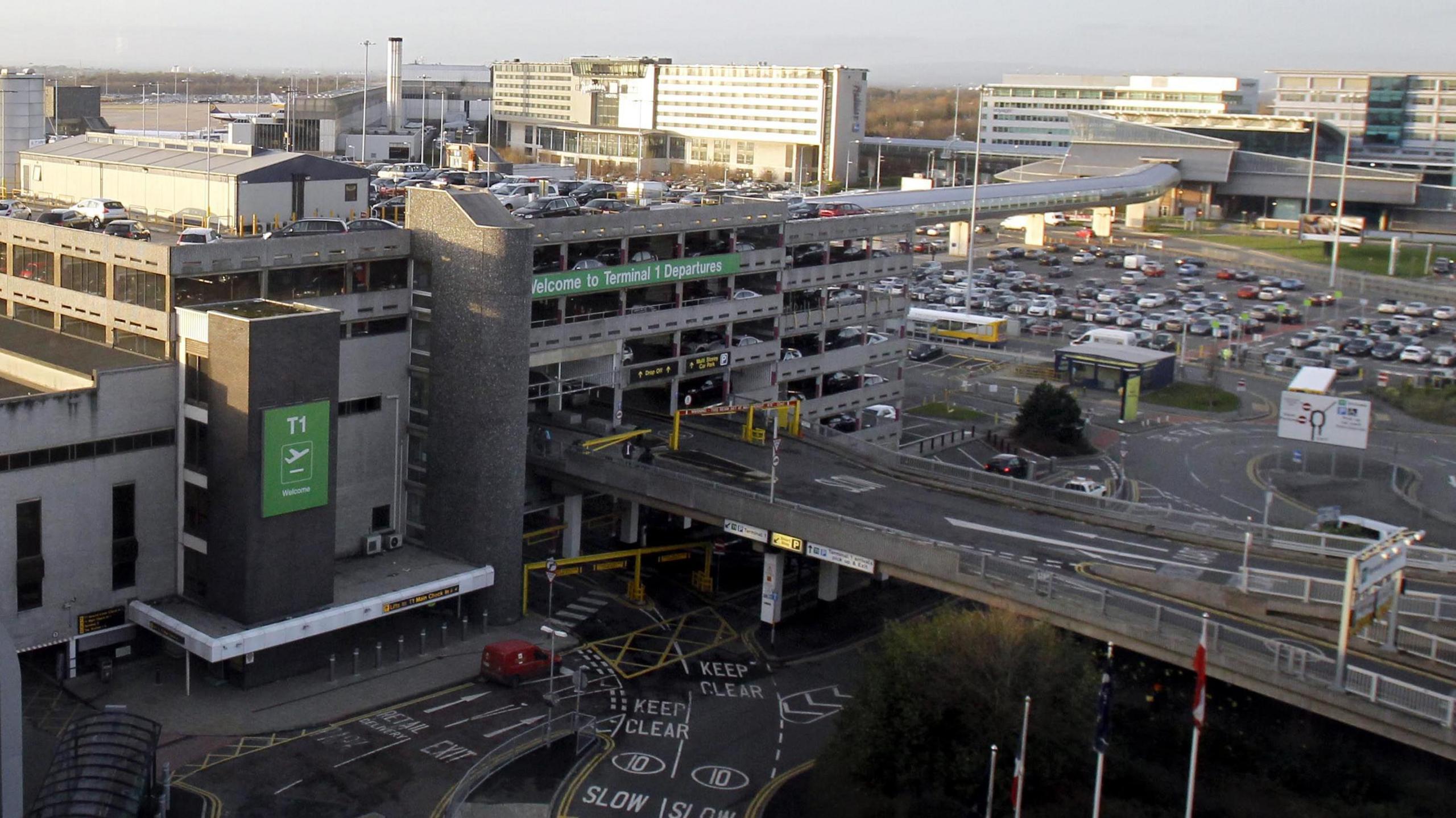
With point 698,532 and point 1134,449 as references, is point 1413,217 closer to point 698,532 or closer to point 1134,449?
point 1134,449

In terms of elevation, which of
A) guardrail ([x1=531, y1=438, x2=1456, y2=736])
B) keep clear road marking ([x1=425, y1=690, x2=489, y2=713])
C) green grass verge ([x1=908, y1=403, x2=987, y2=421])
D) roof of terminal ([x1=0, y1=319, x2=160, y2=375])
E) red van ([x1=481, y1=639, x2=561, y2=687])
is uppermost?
roof of terminal ([x1=0, y1=319, x2=160, y2=375])

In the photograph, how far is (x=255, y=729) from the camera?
87.2ft

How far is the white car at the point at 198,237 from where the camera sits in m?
32.4

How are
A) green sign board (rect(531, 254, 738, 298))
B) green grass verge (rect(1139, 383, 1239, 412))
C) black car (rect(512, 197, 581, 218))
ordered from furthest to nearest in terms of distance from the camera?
Answer: green grass verge (rect(1139, 383, 1239, 412))
black car (rect(512, 197, 581, 218))
green sign board (rect(531, 254, 738, 298))

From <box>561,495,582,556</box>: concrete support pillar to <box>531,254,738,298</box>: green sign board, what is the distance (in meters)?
5.31

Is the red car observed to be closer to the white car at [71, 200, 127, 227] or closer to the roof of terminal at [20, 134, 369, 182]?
the roof of terminal at [20, 134, 369, 182]

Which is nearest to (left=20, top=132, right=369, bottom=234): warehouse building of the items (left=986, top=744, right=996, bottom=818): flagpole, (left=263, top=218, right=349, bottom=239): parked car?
(left=263, top=218, right=349, bottom=239): parked car

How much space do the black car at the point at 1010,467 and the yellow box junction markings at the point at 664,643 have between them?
17467 mm

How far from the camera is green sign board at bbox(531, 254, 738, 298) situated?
36.7 meters

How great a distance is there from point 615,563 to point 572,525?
1.62m

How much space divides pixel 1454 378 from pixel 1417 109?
9213 centimetres

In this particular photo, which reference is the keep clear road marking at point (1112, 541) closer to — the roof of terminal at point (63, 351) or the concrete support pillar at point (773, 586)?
the concrete support pillar at point (773, 586)

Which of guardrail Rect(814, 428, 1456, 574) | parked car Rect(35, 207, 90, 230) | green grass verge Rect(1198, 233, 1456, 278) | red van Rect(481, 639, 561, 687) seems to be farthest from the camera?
green grass verge Rect(1198, 233, 1456, 278)

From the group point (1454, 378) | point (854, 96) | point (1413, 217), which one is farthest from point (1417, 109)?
point (1454, 378)
